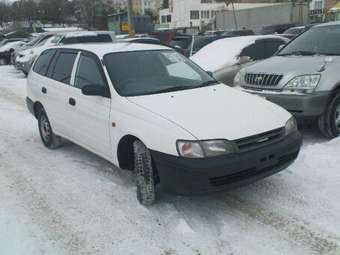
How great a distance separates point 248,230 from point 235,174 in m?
0.51

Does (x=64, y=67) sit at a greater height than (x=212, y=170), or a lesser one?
greater

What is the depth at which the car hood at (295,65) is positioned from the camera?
5.93 meters

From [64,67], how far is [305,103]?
11.2 ft

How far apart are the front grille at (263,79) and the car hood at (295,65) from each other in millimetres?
68

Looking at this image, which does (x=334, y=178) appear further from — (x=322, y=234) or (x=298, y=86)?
(x=298, y=86)

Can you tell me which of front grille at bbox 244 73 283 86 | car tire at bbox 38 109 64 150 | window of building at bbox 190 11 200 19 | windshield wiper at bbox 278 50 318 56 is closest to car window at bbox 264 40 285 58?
windshield wiper at bbox 278 50 318 56

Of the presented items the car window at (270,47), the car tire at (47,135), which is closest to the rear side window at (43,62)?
the car tire at (47,135)

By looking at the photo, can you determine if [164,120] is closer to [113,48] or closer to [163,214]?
[163,214]

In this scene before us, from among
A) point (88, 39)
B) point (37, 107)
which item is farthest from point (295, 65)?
point (88, 39)

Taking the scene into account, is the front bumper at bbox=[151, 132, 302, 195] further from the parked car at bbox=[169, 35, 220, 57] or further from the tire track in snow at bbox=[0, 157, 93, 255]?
the parked car at bbox=[169, 35, 220, 57]

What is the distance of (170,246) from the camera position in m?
3.47

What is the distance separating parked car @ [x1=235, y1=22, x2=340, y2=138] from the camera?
5719 mm

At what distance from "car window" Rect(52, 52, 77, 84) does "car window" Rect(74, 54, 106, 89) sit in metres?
0.25

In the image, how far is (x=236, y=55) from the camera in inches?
367
